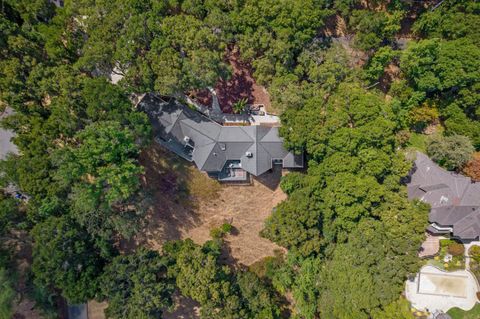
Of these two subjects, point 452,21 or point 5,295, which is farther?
point 452,21

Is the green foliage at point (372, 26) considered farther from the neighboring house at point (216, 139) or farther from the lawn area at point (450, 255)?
Result: the lawn area at point (450, 255)

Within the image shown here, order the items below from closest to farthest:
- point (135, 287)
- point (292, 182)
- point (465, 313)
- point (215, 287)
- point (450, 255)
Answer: point (135, 287) < point (215, 287) < point (292, 182) < point (465, 313) < point (450, 255)

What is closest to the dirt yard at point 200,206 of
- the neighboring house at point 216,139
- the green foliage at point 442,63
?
the neighboring house at point 216,139

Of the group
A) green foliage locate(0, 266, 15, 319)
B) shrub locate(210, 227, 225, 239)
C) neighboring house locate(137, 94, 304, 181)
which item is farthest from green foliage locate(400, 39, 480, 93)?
green foliage locate(0, 266, 15, 319)

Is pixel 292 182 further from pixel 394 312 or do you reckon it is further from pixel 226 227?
pixel 394 312

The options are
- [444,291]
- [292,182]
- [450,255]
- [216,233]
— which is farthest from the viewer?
[216,233]

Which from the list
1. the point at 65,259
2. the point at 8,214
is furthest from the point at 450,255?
the point at 8,214

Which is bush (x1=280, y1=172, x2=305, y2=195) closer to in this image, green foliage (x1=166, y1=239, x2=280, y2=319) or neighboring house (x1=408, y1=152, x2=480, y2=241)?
green foliage (x1=166, y1=239, x2=280, y2=319)
